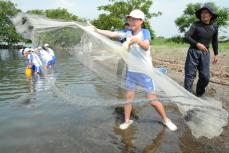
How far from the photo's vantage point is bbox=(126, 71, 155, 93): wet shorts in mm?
5205

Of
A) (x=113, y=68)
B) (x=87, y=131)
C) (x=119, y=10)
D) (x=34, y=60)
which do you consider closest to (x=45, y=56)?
(x=34, y=60)

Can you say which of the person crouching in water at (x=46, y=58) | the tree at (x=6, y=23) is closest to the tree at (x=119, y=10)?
the person crouching in water at (x=46, y=58)

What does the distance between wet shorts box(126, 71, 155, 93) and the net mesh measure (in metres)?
0.10

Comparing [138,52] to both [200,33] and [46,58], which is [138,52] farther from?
[46,58]

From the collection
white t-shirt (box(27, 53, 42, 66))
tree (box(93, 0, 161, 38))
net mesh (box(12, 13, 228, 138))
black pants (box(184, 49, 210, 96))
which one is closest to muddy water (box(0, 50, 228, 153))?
net mesh (box(12, 13, 228, 138))

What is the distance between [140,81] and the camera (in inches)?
207

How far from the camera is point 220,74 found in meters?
11.4

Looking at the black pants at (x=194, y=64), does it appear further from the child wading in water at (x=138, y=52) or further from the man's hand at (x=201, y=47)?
the child wading in water at (x=138, y=52)

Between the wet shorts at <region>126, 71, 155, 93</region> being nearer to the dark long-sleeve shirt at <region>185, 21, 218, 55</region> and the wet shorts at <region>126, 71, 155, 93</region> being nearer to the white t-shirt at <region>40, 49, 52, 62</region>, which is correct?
the dark long-sleeve shirt at <region>185, 21, 218, 55</region>

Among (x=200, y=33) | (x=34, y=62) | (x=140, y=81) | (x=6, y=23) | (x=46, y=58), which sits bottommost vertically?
(x=6, y=23)

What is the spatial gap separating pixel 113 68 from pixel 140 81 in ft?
2.46

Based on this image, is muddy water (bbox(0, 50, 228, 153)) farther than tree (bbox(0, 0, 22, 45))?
No

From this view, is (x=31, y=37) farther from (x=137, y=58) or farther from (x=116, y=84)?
(x=137, y=58)

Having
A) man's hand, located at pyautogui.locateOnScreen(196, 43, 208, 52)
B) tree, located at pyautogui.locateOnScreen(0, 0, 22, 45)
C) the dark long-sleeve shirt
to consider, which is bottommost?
tree, located at pyautogui.locateOnScreen(0, 0, 22, 45)
